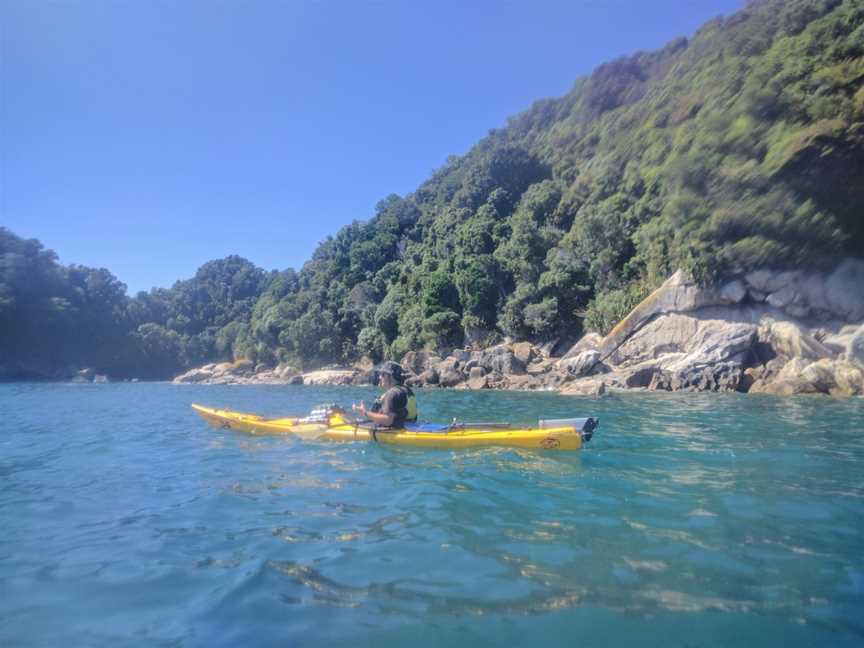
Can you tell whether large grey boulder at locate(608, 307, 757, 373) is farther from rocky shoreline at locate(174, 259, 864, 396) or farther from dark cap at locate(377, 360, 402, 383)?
dark cap at locate(377, 360, 402, 383)

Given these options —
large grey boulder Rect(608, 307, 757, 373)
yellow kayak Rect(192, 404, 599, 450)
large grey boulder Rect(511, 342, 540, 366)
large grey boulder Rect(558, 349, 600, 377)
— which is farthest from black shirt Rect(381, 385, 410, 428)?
large grey boulder Rect(511, 342, 540, 366)

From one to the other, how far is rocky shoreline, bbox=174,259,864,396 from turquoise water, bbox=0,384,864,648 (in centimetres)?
1196

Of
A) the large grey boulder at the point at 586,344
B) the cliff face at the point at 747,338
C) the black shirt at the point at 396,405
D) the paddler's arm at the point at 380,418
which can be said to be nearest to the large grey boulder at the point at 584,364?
the cliff face at the point at 747,338

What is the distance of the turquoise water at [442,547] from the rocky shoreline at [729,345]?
12.0 m

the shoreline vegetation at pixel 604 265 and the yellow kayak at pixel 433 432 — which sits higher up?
the shoreline vegetation at pixel 604 265

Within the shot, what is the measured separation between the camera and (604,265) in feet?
101

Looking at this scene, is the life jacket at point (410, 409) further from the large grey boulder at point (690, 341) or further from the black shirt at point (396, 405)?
the large grey boulder at point (690, 341)

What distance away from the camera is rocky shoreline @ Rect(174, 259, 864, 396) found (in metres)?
18.4

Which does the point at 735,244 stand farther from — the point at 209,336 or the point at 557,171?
the point at 209,336

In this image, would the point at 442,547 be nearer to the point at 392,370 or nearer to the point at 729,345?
the point at 392,370

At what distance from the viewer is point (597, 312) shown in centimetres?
2855

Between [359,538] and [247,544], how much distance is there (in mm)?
943

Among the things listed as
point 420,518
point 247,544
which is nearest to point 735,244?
point 420,518

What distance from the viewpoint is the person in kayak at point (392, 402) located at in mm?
8906
